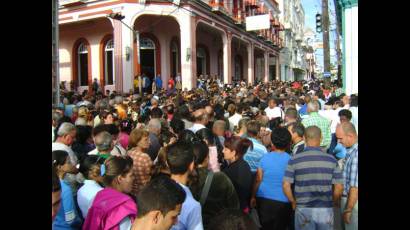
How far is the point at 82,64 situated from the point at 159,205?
74.4 ft

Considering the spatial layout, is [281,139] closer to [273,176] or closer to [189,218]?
[273,176]

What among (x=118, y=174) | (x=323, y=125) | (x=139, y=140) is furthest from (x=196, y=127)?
(x=118, y=174)

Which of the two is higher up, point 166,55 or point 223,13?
point 223,13

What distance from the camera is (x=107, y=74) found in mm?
22938

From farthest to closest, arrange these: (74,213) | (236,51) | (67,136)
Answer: (236,51)
(67,136)
(74,213)

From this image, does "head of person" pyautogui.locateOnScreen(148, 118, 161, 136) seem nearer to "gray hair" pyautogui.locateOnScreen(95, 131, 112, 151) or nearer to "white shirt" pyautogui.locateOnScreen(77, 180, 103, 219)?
"gray hair" pyautogui.locateOnScreen(95, 131, 112, 151)

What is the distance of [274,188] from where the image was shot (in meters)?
4.71

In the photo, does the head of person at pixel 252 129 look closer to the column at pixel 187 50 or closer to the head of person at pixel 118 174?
the head of person at pixel 118 174

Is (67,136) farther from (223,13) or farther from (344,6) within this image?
(223,13)

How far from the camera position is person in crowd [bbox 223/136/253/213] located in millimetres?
4609

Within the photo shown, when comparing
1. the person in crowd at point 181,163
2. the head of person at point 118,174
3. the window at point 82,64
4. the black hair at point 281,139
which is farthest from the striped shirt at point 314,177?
the window at point 82,64
